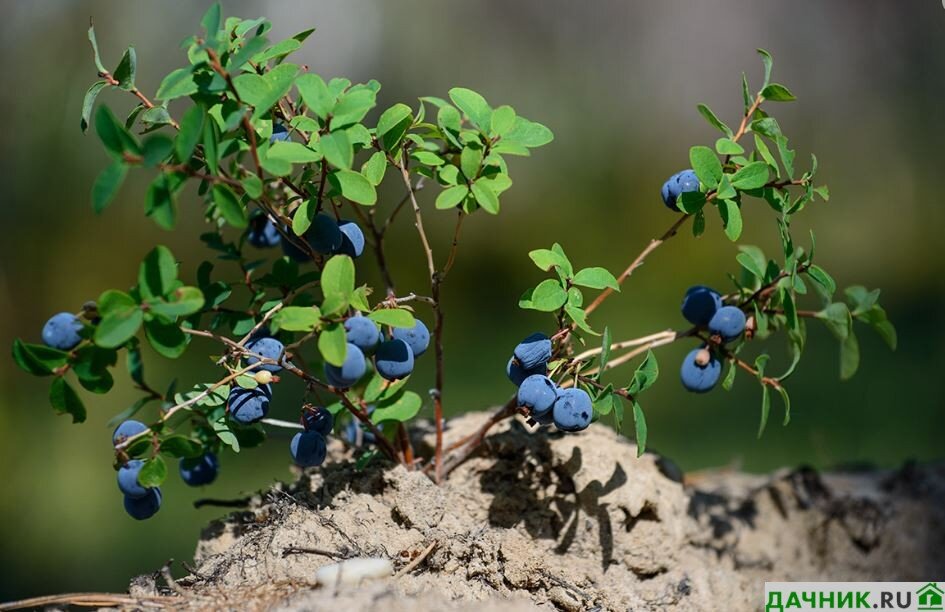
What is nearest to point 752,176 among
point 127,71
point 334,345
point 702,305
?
point 702,305

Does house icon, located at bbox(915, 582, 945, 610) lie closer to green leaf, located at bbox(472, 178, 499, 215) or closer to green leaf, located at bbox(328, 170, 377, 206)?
green leaf, located at bbox(472, 178, 499, 215)

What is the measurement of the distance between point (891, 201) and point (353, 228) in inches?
144

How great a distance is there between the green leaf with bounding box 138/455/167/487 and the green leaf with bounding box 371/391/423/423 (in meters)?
0.27

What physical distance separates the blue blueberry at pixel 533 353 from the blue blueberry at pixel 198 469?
0.49 m

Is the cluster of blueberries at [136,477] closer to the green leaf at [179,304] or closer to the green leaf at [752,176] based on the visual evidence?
the green leaf at [179,304]

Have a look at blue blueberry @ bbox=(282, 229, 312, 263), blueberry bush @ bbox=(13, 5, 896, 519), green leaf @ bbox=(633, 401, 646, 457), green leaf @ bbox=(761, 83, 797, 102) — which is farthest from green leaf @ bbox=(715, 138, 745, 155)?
blue blueberry @ bbox=(282, 229, 312, 263)

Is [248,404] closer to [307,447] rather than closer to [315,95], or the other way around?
[307,447]

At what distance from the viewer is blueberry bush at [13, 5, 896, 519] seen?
0.91 metres

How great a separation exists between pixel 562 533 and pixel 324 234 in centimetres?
56

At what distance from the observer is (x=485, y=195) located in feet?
3.32

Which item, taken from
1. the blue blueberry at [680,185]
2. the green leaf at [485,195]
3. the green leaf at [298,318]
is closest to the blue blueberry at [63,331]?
the green leaf at [298,318]

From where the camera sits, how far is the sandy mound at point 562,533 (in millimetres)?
1037

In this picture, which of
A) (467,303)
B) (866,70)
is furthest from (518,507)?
(866,70)

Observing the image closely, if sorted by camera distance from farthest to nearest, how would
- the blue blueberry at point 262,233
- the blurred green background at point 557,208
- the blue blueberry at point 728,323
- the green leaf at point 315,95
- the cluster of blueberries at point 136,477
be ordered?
the blurred green background at point 557,208, the blue blueberry at point 262,233, the blue blueberry at point 728,323, the cluster of blueberries at point 136,477, the green leaf at point 315,95
